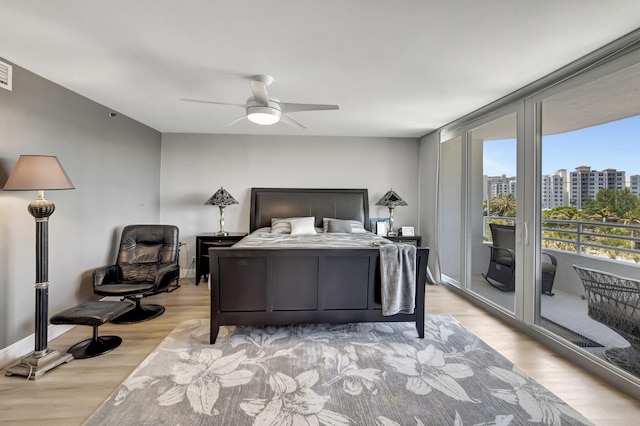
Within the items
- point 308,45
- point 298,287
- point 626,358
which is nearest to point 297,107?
point 308,45

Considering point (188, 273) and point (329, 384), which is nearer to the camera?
point (329, 384)

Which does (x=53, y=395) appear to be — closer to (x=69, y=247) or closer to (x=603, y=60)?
(x=69, y=247)

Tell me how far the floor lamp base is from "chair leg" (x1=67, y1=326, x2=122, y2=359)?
180mm

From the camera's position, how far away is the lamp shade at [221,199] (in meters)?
4.86

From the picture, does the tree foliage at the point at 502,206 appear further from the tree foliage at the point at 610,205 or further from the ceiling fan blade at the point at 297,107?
the ceiling fan blade at the point at 297,107

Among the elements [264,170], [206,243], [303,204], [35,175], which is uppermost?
[264,170]

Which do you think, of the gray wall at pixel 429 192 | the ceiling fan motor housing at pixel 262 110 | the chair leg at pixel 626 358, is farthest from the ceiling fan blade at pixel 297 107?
the chair leg at pixel 626 358

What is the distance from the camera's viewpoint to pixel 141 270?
12.0 feet

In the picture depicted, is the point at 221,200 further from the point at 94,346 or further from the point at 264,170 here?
the point at 94,346

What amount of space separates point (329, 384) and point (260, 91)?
96.7 inches

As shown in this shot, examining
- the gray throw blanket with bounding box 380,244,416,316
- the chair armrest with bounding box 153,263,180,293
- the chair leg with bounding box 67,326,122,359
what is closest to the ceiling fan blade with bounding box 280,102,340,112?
the gray throw blanket with bounding box 380,244,416,316

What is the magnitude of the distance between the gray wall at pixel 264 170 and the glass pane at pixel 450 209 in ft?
2.37

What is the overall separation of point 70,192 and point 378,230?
4.32 m

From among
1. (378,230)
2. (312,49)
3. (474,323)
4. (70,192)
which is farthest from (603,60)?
(70,192)
